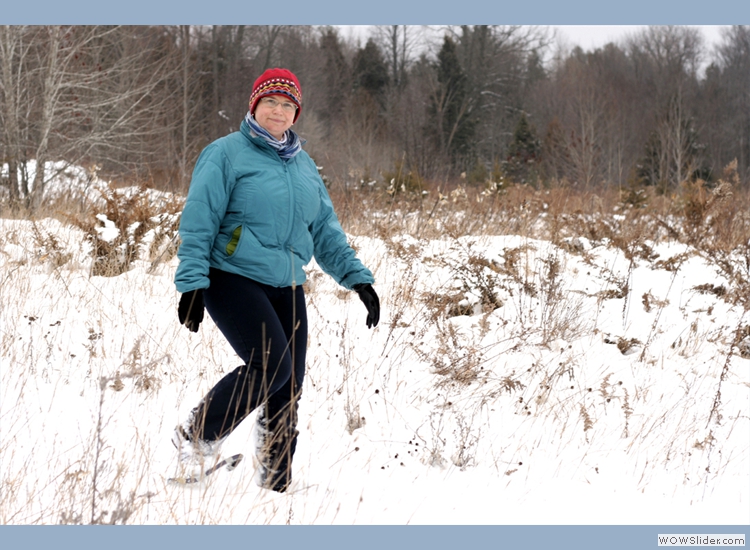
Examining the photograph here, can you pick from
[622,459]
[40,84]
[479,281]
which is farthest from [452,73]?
[622,459]

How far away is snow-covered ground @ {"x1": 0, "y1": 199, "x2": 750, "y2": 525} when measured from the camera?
263 cm

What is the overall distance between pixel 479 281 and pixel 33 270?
11.6 feet

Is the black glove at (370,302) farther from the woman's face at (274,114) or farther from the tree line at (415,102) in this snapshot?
the tree line at (415,102)

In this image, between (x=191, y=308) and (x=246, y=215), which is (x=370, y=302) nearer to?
(x=246, y=215)

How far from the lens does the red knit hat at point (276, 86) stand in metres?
2.55

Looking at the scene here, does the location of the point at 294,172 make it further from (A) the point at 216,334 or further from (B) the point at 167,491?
(A) the point at 216,334

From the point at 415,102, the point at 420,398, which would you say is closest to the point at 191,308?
the point at 420,398

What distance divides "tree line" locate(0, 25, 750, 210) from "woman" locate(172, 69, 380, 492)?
7.56 m

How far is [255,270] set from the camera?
2.40 m

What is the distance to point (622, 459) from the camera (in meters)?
3.38

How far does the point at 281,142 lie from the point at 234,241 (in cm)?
43

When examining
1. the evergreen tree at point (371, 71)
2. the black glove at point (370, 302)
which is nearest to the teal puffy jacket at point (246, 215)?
the black glove at point (370, 302)

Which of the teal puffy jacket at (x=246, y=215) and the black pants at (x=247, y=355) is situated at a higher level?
the teal puffy jacket at (x=246, y=215)

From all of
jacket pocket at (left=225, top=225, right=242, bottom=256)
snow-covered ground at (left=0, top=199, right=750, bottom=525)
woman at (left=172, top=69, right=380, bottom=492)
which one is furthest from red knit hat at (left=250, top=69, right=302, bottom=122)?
snow-covered ground at (left=0, top=199, right=750, bottom=525)
